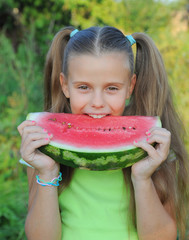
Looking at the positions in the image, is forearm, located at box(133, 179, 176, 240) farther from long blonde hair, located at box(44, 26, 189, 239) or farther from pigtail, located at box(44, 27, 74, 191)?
pigtail, located at box(44, 27, 74, 191)

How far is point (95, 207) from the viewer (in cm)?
187

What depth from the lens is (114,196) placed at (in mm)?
1914

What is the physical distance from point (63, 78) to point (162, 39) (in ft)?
9.83

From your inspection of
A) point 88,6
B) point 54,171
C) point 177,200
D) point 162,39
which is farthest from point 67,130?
point 88,6

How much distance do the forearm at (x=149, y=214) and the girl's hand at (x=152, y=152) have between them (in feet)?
0.21

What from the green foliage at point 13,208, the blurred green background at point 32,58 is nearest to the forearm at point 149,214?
the blurred green background at point 32,58

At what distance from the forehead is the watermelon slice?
0.94 ft

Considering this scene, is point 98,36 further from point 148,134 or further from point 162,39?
point 162,39

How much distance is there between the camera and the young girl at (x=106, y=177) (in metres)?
1.73

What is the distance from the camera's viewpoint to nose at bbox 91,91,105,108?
1.79 meters

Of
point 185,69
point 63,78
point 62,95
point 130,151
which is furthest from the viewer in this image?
point 185,69

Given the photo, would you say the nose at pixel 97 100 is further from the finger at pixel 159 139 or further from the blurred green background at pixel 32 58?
the blurred green background at pixel 32 58

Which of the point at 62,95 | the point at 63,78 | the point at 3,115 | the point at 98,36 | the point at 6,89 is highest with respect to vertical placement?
the point at 98,36

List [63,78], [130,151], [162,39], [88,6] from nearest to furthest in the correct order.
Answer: [130,151], [63,78], [162,39], [88,6]
